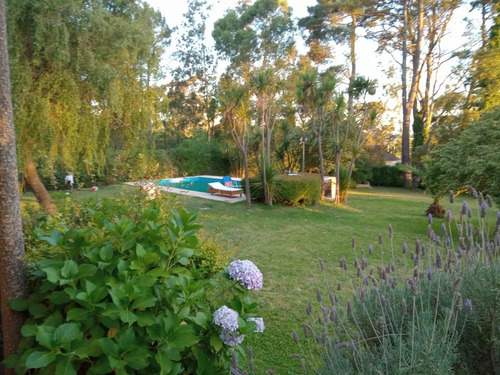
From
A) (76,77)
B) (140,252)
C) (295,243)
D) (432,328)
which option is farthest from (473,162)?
(76,77)

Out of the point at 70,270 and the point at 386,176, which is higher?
the point at 386,176

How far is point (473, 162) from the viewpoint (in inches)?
286

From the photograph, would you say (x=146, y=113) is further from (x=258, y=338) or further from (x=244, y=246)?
(x=258, y=338)

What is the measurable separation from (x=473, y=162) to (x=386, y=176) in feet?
55.9

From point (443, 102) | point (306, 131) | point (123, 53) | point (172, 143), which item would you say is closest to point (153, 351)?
point (123, 53)

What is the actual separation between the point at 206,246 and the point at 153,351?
1.35m

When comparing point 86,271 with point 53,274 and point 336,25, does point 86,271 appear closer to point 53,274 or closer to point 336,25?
point 53,274

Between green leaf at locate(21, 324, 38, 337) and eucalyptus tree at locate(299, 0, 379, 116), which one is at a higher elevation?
eucalyptus tree at locate(299, 0, 379, 116)

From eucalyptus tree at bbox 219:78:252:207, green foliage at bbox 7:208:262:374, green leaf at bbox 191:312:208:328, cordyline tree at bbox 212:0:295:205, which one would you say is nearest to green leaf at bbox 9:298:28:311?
green foliage at bbox 7:208:262:374

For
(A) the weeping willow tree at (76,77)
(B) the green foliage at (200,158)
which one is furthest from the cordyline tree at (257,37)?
(A) the weeping willow tree at (76,77)

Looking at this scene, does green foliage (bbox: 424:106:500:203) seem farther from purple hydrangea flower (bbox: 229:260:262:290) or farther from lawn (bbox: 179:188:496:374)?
purple hydrangea flower (bbox: 229:260:262:290)

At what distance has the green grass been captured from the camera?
3277mm

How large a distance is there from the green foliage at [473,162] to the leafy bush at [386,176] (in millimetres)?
14604

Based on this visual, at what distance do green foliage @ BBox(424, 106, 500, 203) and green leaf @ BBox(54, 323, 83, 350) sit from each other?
8021 mm
